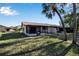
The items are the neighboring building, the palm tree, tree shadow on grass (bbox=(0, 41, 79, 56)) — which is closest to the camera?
tree shadow on grass (bbox=(0, 41, 79, 56))

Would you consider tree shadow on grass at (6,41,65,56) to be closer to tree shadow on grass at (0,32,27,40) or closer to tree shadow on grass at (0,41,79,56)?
tree shadow on grass at (0,41,79,56)

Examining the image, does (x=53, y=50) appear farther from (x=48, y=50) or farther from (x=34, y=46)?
(x=34, y=46)

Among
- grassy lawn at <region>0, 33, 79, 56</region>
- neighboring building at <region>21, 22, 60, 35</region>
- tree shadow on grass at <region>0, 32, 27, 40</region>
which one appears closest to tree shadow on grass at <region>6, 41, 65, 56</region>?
grassy lawn at <region>0, 33, 79, 56</region>

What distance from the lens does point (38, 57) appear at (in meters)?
4.44

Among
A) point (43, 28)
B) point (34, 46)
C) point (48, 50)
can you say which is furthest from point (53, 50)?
point (43, 28)

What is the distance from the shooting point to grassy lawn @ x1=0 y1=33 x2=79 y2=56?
185 inches

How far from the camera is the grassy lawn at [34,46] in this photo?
4703 millimetres

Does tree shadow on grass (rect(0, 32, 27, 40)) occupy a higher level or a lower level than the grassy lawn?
higher

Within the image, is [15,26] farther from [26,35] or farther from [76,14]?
[76,14]

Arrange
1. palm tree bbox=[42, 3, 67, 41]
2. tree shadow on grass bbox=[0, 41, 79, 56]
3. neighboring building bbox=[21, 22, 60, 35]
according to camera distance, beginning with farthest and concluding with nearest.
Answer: neighboring building bbox=[21, 22, 60, 35], palm tree bbox=[42, 3, 67, 41], tree shadow on grass bbox=[0, 41, 79, 56]

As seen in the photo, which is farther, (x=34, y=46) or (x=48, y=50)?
(x=34, y=46)

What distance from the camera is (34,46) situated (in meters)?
4.96

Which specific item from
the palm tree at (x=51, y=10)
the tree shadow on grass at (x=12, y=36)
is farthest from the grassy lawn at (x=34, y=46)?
the palm tree at (x=51, y=10)

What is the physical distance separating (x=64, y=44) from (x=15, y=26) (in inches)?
56.5
